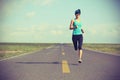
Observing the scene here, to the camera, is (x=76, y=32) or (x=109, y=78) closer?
(x=109, y=78)

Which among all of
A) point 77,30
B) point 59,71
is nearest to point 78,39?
point 77,30

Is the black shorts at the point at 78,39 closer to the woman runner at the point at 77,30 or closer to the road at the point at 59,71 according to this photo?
the woman runner at the point at 77,30

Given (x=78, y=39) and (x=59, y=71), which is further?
(x=78, y=39)

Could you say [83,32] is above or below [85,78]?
above

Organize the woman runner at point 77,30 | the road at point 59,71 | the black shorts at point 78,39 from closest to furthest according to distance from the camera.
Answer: the road at point 59,71 → the woman runner at point 77,30 → the black shorts at point 78,39

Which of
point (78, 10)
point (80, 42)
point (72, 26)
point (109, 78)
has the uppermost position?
point (78, 10)

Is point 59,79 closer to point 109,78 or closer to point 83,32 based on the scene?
point 109,78

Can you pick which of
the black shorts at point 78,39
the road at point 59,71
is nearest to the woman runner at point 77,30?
the black shorts at point 78,39

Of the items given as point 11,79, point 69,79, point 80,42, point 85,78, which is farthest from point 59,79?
point 80,42

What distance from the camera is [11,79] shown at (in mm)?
6035

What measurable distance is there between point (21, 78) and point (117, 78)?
2.62 meters

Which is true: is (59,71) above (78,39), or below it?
below

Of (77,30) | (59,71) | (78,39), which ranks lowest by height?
(59,71)

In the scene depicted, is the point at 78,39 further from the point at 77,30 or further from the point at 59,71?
the point at 59,71
